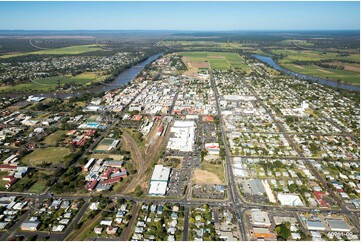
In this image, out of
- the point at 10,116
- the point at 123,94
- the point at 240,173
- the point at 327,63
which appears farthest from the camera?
the point at 327,63

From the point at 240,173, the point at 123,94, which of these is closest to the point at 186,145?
the point at 240,173

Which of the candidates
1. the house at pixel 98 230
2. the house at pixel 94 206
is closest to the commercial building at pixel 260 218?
the house at pixel 98 230

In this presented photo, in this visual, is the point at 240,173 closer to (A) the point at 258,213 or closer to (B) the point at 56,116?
(A) the point at 258,213

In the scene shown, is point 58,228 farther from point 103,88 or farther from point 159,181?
point 103,88

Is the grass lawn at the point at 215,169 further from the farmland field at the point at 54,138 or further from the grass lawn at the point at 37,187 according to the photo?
the farmland field at the point at 54,138

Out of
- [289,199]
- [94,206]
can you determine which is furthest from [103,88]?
[289,199]

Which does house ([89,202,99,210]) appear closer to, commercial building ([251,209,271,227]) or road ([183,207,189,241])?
road ([183,207,189,241])

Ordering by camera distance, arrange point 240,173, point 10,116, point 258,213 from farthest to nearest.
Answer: point 10,116, point 240,173, point 258,213
